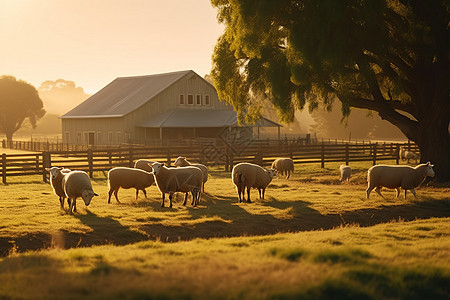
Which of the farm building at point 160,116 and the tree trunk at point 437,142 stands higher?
the farm building at point 160,116

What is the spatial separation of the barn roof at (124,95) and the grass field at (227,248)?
113ft

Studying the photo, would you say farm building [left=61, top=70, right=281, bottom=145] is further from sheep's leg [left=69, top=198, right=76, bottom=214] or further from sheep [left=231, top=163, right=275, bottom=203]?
sheep's leg [left=69, top=198, right=76, bottom=214]

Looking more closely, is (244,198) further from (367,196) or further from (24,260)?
(24,260)

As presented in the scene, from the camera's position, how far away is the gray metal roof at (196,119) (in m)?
49.1

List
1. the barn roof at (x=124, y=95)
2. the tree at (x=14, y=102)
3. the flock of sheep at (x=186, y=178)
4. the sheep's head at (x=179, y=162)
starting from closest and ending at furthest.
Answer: the flock of sheep at (x=186, y=178) < the sheep's head at (x=179, y=162) < the barn roof at (x=124, y=95) < the tree at (x=14, y=102)

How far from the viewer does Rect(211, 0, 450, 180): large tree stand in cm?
2000

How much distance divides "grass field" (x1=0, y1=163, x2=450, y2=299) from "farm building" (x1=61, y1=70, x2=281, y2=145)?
105 feet

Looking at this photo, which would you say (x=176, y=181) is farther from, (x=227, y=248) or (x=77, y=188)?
(x=227, y=248)

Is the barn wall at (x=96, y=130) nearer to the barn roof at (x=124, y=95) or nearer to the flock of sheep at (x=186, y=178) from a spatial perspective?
the barn roof at (x=124, y=95)

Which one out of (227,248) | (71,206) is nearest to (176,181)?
(71,206)

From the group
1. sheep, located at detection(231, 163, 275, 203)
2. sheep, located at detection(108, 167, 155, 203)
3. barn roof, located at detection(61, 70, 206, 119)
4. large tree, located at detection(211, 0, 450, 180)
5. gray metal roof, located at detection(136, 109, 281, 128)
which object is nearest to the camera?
sheep, located at detection(108, 167, 155, 203)

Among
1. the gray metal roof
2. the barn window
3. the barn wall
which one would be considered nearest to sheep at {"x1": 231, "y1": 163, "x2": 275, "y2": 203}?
the gray metal roof

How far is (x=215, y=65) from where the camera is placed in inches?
997

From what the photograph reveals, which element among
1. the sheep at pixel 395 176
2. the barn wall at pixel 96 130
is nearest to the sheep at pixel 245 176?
the sheep at pixel 395 176
